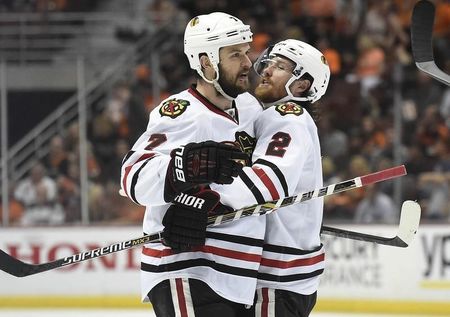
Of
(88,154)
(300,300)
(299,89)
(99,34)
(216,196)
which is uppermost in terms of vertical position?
(99,34)

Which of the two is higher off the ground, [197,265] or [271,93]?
[271,93]

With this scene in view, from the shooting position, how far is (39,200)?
685 centimetres

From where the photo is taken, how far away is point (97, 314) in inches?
239

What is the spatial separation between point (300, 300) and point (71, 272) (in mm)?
3814

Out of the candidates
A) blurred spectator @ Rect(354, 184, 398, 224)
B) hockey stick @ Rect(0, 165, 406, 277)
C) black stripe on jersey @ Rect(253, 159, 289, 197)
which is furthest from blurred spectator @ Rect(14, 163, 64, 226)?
black stripe on jersey @ Rect(253, 159, 289, 197)

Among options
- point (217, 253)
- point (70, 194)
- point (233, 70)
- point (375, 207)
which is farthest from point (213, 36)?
point (70, 194)

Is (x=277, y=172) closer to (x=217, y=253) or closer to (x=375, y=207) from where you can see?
(x=217, y=253)

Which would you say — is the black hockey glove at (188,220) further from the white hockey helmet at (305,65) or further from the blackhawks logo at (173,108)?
the white hockey helmet at (305,65)

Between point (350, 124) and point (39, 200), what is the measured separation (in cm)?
215

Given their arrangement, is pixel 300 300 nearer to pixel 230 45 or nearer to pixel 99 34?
pixel 230 45

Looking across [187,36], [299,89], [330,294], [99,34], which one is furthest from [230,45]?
[99,34]

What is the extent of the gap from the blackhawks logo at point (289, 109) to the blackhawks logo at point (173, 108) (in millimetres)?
253

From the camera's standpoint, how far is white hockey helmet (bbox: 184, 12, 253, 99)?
8.54 feet

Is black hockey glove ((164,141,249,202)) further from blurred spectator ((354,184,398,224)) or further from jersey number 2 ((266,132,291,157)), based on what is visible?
blurred spectator ((354,184,398,224))
